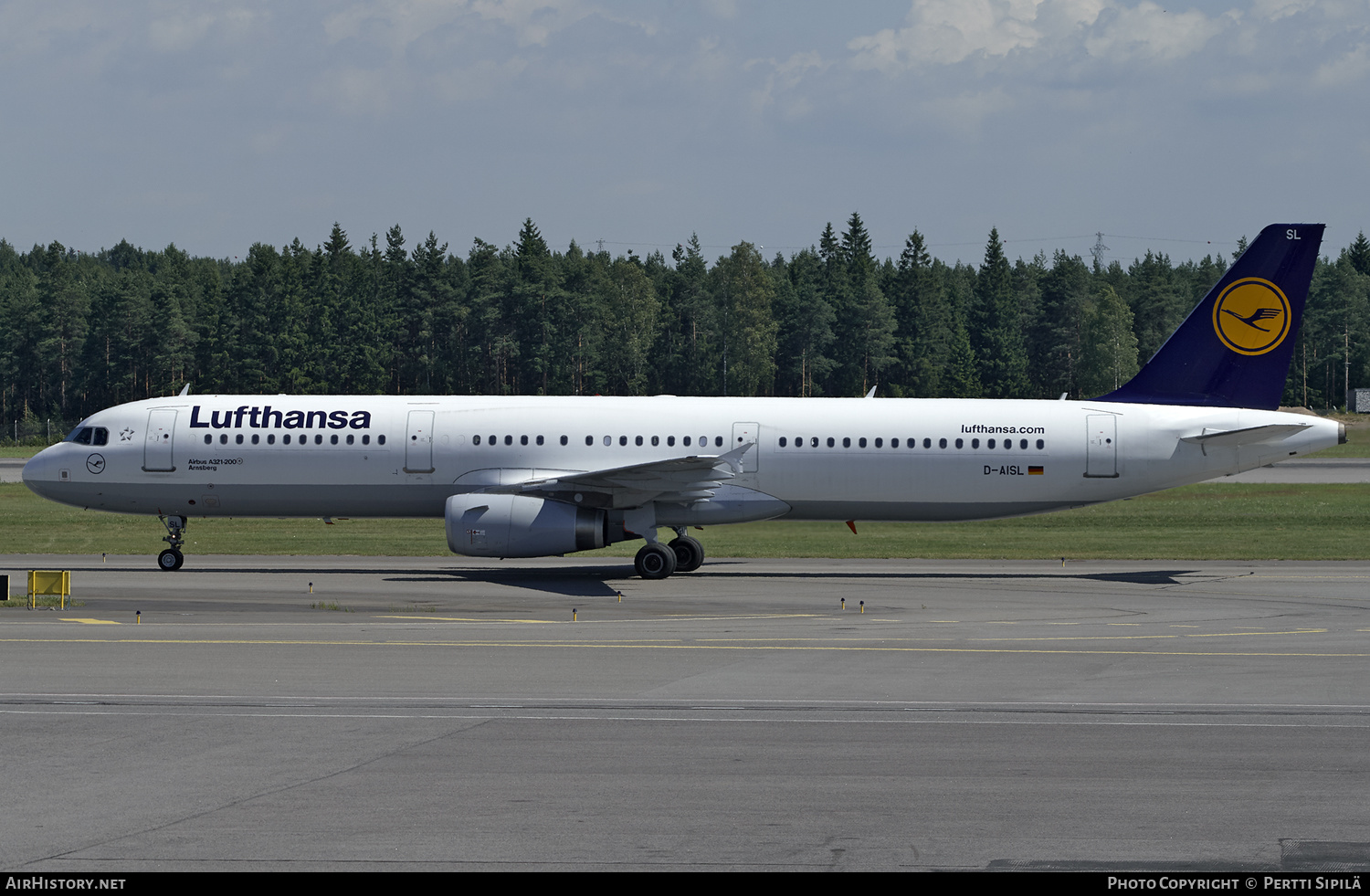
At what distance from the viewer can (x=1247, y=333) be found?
1398 inches

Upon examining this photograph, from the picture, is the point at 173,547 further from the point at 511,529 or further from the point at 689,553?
the point at 689,553

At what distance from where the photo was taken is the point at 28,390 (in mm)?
152750

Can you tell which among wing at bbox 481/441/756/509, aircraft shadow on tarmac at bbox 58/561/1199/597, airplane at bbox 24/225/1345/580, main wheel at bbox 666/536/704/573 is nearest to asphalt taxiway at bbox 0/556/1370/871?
aircraft shadow on tarmac at bbox 58/561/1199/597

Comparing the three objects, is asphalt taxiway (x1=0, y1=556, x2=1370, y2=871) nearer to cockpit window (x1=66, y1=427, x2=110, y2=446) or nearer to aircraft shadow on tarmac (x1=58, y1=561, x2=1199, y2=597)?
aircraft shadow on tarmac (x1=58, y1=561, x2=1199, y2=597)

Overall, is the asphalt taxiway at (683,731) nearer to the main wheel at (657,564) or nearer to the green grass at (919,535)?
the main wheel at (657,564)

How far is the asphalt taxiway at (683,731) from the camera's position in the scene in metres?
11.4

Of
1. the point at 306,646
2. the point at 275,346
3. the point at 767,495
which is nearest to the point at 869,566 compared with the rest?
the point at 767,495

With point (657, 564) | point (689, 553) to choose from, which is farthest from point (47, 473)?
point (689, 553)

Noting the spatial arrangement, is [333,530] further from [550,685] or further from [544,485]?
[550,685]

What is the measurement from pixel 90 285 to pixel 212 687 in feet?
551

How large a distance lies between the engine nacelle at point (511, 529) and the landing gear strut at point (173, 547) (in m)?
7.71

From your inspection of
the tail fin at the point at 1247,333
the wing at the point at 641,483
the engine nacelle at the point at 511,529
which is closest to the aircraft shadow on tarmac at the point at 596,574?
the engine nacelle at the point at 511,529

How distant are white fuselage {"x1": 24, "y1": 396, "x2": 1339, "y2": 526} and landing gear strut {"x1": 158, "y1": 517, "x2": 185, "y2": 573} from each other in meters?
0.86

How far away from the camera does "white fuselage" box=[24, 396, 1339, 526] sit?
115 ft
